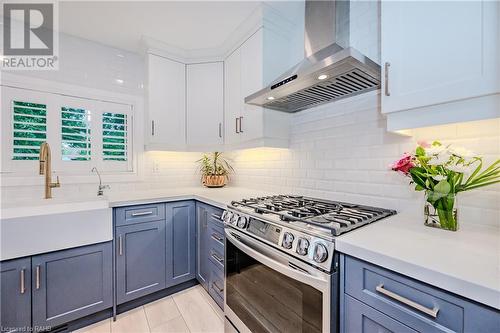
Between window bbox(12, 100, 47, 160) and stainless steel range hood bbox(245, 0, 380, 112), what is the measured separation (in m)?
1.95

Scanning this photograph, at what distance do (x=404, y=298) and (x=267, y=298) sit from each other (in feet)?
2.34

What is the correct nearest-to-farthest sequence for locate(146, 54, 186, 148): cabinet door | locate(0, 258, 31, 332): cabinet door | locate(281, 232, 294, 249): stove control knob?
locate(281, 232, 294, 249): stove control knob
locate(0, 258, 31, 332): cabinet door
locate(146, 54, 186, 148): cabinet door

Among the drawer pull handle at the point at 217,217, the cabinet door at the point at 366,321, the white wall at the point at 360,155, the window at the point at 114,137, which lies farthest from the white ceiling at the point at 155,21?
the cabinet door at the point at 366,321

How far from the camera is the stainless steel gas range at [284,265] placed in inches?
36.3

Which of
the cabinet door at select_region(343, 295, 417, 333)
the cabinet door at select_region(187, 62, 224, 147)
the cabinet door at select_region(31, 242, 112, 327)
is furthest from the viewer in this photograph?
the cabinet door at select_region(187, 62, 224, 147)

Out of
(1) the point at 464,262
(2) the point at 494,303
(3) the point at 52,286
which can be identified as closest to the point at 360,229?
(1) the point at 464,262

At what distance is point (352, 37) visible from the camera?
61.3 inches

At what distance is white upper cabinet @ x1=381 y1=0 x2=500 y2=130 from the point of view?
806 millimetres

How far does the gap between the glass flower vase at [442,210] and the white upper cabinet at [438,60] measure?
1.13ft

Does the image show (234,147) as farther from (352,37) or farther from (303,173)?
(352,37)

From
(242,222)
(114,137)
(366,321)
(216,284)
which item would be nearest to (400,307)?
(366,321)

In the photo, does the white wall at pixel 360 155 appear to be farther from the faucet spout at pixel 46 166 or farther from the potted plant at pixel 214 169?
the faucet spout at pixel 46 166

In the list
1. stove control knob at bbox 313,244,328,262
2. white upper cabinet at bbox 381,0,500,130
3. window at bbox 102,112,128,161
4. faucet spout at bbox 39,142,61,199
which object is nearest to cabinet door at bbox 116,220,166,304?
faucet spout at bbox 39,142,61,199

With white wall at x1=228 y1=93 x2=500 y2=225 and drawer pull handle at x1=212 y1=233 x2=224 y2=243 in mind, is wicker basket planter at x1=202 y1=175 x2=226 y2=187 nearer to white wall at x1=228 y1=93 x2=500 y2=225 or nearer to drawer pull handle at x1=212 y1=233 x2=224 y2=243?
white wall at x1=228 y1=93 x2=500 y2=225
